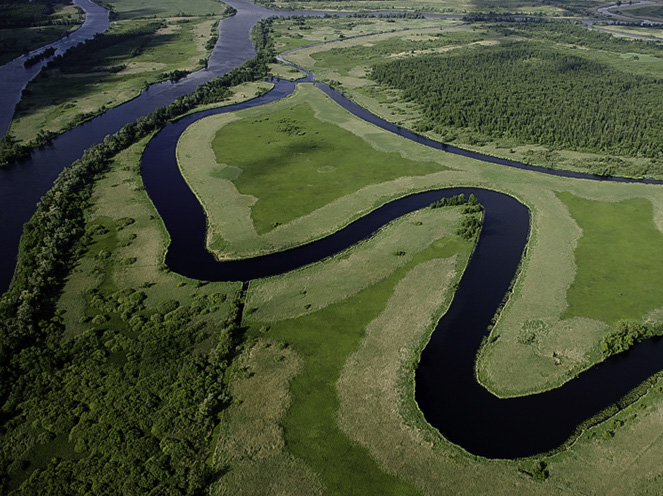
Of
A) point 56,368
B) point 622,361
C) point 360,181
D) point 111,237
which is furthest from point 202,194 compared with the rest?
point 622,361

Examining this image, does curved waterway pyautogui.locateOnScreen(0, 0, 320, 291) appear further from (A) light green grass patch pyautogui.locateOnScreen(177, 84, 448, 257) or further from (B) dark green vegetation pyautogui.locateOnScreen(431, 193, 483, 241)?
(B) dark green vegetation pyautogui.locateOnScreen(431, 193, 483, 241)

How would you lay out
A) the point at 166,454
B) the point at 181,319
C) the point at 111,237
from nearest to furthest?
the point at 166,454 → the point at 181,319 → the point at 111,237

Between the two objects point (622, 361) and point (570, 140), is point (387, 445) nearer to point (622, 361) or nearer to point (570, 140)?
point (622, 361)

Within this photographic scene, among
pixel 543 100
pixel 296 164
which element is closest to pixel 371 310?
pixel 296 164

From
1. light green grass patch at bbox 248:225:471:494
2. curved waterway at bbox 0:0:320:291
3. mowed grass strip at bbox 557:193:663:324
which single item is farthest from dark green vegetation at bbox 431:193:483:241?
curved waterway at bbox 0:0:320:291

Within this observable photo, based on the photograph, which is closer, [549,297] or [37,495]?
[37,495]

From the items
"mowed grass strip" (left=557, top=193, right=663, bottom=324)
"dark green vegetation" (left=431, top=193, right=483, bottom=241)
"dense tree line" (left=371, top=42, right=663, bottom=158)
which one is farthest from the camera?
"dense tree line" (left=371, top=42, right=663, bottom=158)

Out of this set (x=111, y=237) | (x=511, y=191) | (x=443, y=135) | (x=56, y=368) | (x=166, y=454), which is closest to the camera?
(x=166, y=454)
